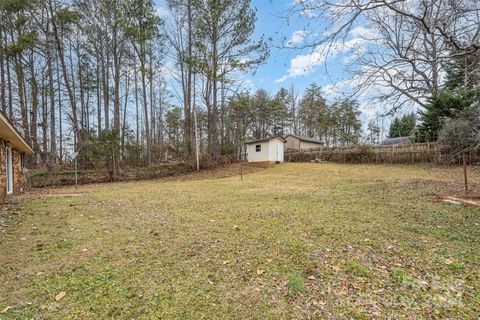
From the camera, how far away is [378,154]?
58.7 feet

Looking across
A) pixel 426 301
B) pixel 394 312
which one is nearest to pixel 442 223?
pixel 426 301

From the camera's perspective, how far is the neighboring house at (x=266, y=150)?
20766mm

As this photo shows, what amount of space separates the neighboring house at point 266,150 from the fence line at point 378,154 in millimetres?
2313

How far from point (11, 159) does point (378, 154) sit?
68.0 feet

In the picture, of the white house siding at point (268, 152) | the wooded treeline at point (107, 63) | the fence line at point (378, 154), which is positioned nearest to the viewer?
the wooded treeline at point (107, 63)

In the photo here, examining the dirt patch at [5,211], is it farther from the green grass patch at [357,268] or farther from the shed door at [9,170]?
the green grass patch at [357,268]

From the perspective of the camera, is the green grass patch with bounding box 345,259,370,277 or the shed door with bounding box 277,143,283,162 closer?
the green grass patch with bounding box 345,259,370,277

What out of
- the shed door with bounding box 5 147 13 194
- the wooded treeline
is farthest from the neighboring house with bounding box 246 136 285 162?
the shed door with bounding box 5 147 13 194

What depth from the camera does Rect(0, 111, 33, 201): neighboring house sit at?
7.43m

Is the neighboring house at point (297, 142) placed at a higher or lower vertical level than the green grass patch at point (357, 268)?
higher

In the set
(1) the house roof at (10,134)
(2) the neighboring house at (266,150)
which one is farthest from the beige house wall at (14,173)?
(2) the neighboring house at (266,150)

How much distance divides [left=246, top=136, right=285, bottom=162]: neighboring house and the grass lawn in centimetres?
1534

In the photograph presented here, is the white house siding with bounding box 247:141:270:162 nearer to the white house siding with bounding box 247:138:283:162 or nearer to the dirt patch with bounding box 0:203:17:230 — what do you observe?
the white house siding with bounding box 247:138:283:162

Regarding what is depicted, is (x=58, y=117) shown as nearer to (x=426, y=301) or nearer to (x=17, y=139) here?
(x=17, y=139)
